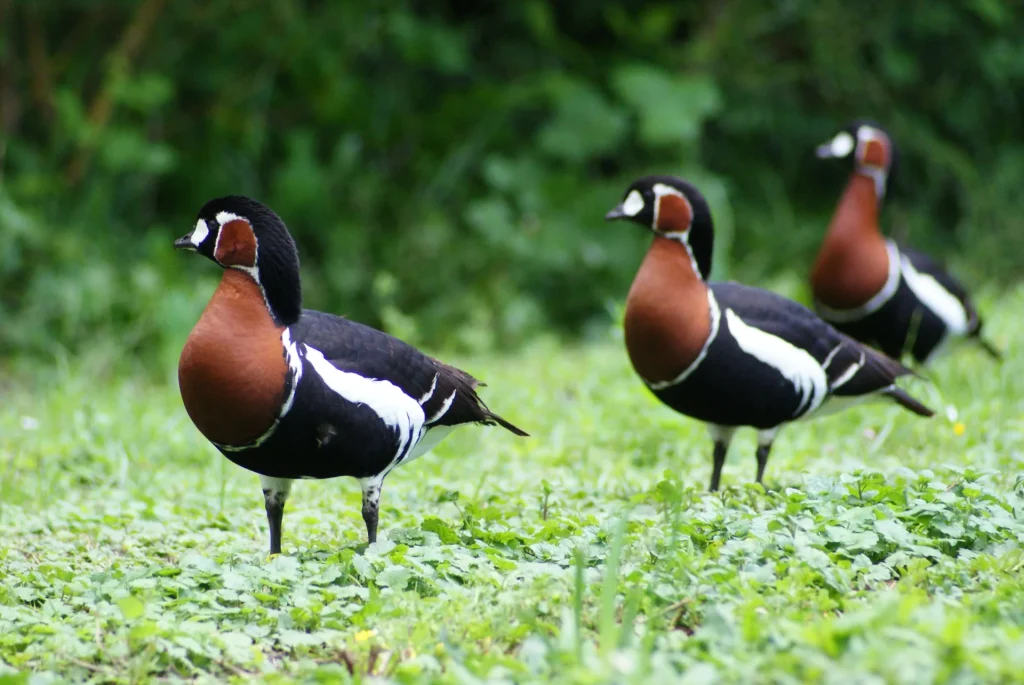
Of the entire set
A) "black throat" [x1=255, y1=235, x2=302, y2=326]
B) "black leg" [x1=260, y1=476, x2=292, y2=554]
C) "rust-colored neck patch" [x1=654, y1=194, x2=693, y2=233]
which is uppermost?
"rust-colored neck patch" [x1=654, y1=194, x2=693, y2=233]

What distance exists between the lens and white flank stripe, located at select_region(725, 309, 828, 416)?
436cm

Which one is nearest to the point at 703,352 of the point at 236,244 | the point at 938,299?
the point at 236,244

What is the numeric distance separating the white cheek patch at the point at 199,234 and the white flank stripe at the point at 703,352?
1644 mm

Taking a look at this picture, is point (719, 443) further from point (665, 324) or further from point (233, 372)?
point (233, 372)

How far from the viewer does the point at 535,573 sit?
3209 mm

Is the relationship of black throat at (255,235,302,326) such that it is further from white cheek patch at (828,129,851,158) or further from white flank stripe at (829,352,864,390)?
white cheek patch at (828,129,851,158)

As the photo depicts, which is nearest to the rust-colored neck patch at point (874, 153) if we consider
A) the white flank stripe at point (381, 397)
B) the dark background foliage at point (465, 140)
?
the dark background foliage at point (465, 140)

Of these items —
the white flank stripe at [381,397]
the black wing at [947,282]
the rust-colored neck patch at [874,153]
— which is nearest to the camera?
the white flank stripe at [381,397]

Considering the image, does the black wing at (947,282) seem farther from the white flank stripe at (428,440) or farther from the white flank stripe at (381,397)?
the white flank stripe at (381,397)

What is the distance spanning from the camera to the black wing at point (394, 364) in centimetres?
364

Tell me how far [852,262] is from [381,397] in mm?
3211

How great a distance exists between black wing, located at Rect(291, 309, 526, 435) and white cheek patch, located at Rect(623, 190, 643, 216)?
943 millimetres

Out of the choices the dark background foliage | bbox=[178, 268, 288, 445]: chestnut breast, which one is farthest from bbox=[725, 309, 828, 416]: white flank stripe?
the dark background foliage

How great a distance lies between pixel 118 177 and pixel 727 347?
5689mm
